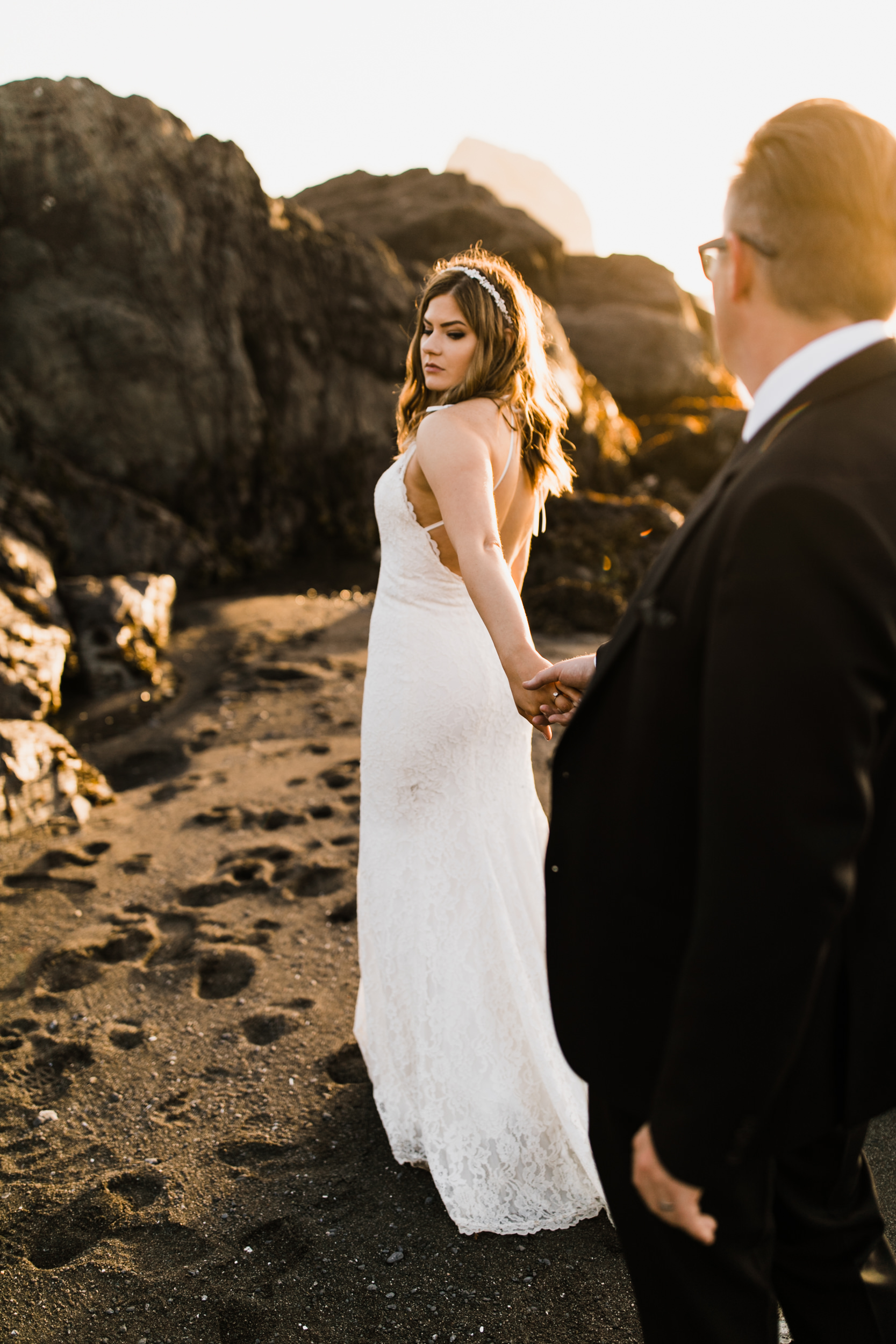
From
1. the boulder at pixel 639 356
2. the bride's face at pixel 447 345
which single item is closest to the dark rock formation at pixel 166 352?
the bride's face at pixel 447 345

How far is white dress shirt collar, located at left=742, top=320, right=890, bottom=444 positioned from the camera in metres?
1.07

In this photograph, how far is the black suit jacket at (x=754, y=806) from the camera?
0.94 metres

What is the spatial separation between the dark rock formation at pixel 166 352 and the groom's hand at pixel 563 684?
29.2 feet

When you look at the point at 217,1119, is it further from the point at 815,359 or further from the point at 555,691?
the point at 815,359

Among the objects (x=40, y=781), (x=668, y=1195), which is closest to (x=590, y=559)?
(x=40, y=781)

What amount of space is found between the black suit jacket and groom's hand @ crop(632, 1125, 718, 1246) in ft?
0.16

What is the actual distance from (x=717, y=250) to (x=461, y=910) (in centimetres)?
178

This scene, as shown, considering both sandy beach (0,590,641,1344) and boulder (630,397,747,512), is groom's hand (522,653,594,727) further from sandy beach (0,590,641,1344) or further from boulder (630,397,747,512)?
boulder (630,397,747,512)

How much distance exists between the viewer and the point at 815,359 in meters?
1.07

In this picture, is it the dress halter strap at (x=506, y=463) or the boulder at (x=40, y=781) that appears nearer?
the dress halter strap at (x=506, y=463)

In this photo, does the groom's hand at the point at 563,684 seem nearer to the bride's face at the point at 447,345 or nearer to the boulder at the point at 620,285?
the bride's face at the point at 447,345

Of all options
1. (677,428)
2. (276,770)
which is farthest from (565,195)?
(276,770)

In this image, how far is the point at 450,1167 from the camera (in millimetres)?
2318

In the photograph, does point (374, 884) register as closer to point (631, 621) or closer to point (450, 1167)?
point (450, 1167)
